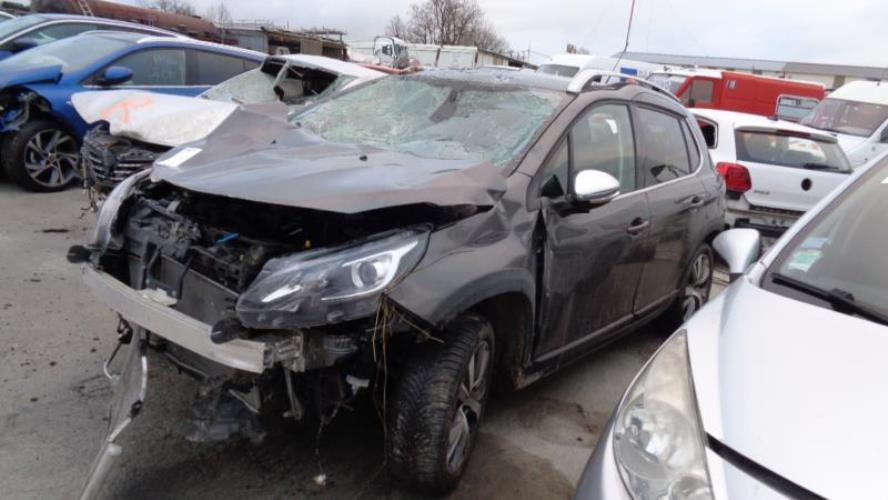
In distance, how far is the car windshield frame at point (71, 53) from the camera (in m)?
6.87

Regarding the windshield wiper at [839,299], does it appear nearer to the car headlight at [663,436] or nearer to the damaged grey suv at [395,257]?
the car headlight at [663,436]

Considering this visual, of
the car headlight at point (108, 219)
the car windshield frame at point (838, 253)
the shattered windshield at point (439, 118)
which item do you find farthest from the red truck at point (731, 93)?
the car headlight at point (108, 219)

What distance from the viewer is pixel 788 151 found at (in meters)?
Result: 7.25

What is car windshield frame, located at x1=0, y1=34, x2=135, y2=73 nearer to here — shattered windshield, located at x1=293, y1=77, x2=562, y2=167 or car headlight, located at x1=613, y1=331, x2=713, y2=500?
shattered windshield, located at x1=293, y1=77, x2=562, y2=167

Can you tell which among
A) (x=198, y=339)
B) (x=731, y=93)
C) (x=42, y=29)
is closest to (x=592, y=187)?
Answer: (x=198, y=339)

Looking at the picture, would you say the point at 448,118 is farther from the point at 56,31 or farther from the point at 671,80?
the point at 671,80

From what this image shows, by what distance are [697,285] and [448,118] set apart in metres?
2.54

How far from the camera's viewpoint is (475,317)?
8.70ft

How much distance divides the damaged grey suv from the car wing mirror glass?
13.8 ft

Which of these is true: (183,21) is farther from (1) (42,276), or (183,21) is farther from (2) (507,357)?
(2) (507,357)

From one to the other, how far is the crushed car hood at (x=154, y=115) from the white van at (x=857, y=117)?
33.7 ft

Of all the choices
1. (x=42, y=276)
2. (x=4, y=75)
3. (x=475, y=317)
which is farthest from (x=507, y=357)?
(x=4, y=75)

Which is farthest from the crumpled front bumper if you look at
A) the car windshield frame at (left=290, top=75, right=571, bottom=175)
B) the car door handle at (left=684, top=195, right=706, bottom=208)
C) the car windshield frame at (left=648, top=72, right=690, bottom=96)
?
the car windshield frame at (left=648, top=72, right=690, bottom=96)

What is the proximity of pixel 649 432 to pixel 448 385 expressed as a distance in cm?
92
